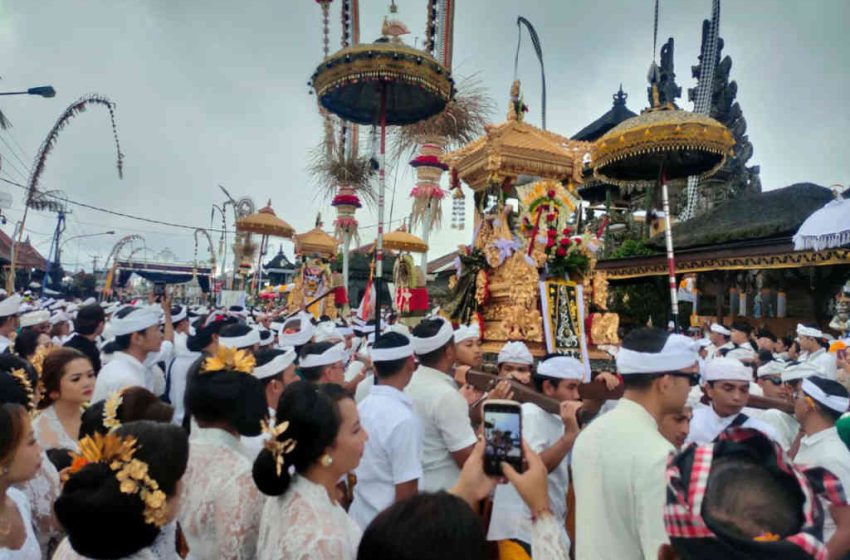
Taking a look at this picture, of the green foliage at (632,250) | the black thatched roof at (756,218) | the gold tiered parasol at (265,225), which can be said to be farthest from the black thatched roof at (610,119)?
the gold tiered parasol at (265,225)

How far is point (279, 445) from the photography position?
2.08 m

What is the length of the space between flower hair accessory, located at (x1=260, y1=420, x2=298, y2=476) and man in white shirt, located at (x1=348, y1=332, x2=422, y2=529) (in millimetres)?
894

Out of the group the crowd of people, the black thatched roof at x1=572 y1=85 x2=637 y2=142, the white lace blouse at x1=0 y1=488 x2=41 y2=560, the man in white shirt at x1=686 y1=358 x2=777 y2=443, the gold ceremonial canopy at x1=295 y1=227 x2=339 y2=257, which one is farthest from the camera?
the black thatched roof at x1=572 y1=85 x2=637 y2=142

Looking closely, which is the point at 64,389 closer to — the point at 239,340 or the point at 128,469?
the point at 239,340

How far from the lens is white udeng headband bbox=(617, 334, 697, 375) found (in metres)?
2.36

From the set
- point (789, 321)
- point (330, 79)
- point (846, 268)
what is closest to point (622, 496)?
point (330, 79)

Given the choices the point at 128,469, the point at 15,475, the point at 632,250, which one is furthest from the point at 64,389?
the point at 632,250

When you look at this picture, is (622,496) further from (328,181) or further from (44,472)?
(328,181)

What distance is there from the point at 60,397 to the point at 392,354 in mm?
2365

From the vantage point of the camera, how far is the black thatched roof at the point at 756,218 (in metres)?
11.6

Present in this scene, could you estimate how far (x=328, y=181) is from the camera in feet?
65.1

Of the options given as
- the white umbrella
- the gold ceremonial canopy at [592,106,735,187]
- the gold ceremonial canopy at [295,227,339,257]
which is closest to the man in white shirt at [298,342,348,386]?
the gold ceremonial canopy at [592,106,735,187]

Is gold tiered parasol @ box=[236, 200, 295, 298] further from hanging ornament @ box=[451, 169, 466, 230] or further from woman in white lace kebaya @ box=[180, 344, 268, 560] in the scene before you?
woman in white lace kebaya @ box=[180, 344, 268, 560]

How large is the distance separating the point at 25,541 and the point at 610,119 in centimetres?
2780
